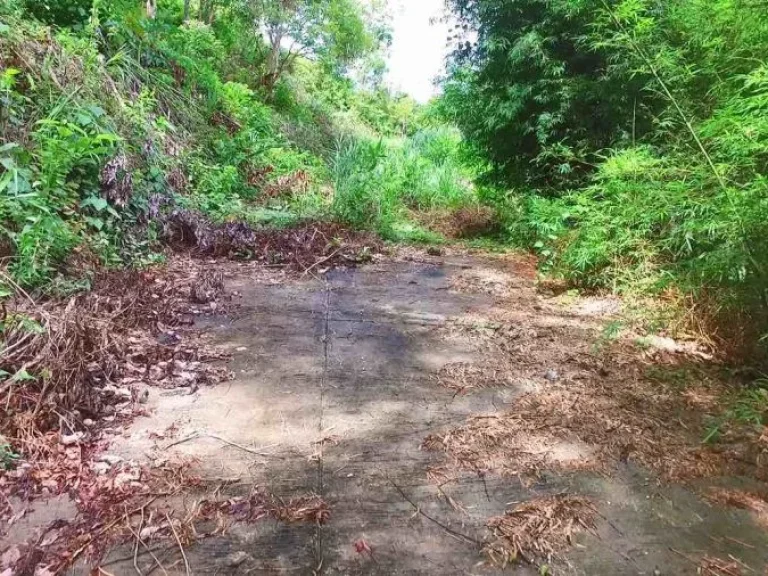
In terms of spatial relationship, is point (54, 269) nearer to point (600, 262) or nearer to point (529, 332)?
point (529, 332)

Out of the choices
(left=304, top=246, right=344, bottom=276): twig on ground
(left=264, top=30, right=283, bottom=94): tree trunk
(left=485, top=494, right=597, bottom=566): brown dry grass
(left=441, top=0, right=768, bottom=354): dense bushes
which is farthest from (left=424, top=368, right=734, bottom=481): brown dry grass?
(left=264, top=30, right=283, bottom=94): tree trunk

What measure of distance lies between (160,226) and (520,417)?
314 centimetres

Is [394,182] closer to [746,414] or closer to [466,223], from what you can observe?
[466,223]

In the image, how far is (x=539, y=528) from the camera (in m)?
1.42

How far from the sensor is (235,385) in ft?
7.08

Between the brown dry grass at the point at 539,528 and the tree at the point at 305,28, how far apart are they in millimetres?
10363

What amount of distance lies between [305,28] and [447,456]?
1063cm

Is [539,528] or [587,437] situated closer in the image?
[539,528]

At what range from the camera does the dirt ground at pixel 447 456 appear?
1.34 metres

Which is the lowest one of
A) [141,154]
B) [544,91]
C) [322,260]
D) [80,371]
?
[80,371]

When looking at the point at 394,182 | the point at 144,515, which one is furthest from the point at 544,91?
the point at 144,515

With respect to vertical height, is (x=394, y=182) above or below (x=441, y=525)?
above

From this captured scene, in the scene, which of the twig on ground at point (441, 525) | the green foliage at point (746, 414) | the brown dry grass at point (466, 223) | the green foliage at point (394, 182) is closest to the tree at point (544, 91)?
the brown dry grass at point (466, 223)

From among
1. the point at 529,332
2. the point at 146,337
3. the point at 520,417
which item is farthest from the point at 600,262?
the point at 146,337
